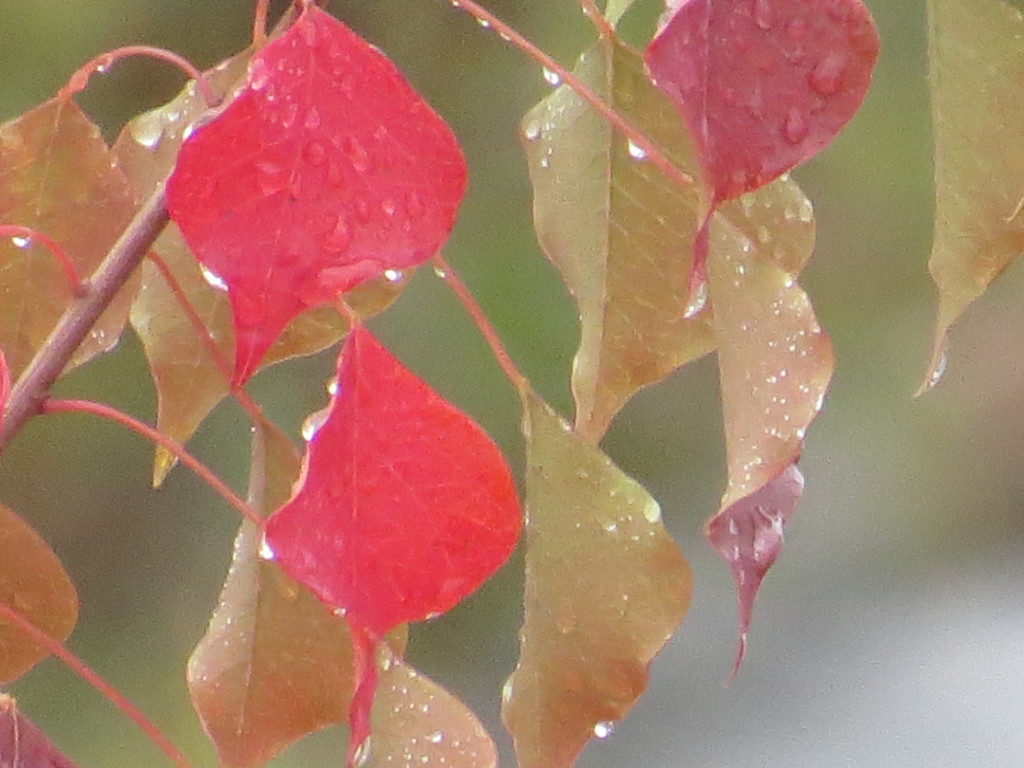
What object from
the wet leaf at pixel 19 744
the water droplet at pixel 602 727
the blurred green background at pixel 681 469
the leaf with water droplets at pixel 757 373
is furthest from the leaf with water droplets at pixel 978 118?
the blurred green background at pixel 681 469

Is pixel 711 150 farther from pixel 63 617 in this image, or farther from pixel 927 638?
pixel 927 638

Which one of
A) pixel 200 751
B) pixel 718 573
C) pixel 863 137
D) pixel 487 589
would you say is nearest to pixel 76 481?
pixel 200 751

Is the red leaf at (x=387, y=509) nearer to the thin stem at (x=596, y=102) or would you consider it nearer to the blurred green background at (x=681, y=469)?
the thin stem at (x=596, y=102)

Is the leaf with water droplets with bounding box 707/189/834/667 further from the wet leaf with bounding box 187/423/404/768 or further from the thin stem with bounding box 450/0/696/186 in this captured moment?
the wet leaf with bounding box 187/423/404/768

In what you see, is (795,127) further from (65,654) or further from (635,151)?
(65,654)

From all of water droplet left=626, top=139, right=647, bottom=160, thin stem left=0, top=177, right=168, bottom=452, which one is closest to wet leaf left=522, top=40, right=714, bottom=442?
water droplet left=626, top=139, right=647, bottom=160

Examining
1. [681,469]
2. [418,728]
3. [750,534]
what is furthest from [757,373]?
[681,469]
